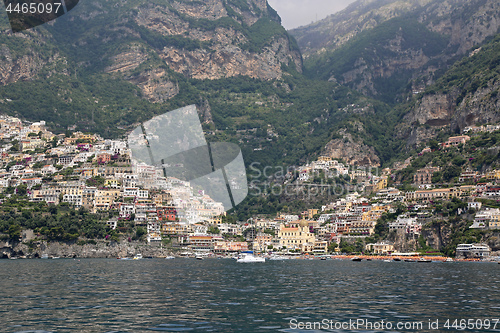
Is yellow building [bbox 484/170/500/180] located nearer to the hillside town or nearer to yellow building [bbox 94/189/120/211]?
the hillside town

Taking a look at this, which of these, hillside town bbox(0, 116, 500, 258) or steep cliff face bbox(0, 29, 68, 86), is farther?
steep cliff face bbox(0, 29, 68, 86)

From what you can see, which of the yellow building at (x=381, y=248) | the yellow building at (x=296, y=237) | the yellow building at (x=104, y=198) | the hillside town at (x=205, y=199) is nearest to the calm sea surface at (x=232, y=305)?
the hillside town at (x=205, y=199)

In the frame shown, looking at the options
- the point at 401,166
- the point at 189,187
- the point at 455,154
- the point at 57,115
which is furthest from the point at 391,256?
the point at 57,115

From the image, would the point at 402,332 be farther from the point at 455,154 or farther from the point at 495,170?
the point at 455,154

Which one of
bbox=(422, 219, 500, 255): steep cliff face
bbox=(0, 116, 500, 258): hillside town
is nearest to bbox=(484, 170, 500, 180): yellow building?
bbox=(0, 116, 500, 258): hillside town

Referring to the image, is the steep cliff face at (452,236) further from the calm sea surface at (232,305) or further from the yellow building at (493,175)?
the calm sea surface at (232,305)
